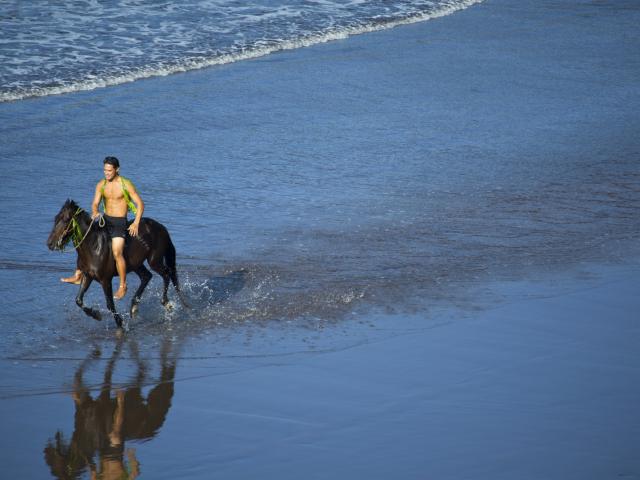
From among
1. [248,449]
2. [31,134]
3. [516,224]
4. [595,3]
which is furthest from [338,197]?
[595,3]

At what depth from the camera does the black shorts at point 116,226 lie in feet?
36.8

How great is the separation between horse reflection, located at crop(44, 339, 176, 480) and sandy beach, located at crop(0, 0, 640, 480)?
0.09 feet

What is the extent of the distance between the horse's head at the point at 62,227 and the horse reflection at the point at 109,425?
1.27 metres

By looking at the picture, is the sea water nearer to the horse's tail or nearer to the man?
the horse's tail

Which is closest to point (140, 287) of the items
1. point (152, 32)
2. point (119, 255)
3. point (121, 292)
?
point (121, 292)

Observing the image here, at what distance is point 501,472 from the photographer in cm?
796

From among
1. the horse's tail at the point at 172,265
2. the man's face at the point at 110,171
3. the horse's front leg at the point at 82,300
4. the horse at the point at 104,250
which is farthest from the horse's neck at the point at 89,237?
the horse's tail at the point at 172,265

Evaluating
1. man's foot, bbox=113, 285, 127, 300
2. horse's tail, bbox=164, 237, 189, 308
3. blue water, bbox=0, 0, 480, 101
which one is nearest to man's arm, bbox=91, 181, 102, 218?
man's foot, bbox=113, 285, 127, 300

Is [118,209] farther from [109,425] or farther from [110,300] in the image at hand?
[109,425]

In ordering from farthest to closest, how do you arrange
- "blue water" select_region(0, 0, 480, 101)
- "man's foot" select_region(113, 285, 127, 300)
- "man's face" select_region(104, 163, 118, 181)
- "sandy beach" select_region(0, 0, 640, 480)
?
"blue water" select_region(0, 0, 480, 101) → "man's foot" select_region(113, 285, 127, 300) → "man's face" select_region(104, 163, 118, 181) → "sandy beach" select_region(0, 0, 640, 480)

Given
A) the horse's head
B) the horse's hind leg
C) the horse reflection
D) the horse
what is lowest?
the horse reflection

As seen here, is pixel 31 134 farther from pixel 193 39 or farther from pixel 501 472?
pixel 501 472

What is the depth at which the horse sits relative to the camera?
10734mm

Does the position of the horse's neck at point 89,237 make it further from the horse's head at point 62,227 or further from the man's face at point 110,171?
the man's face at point 110,171
